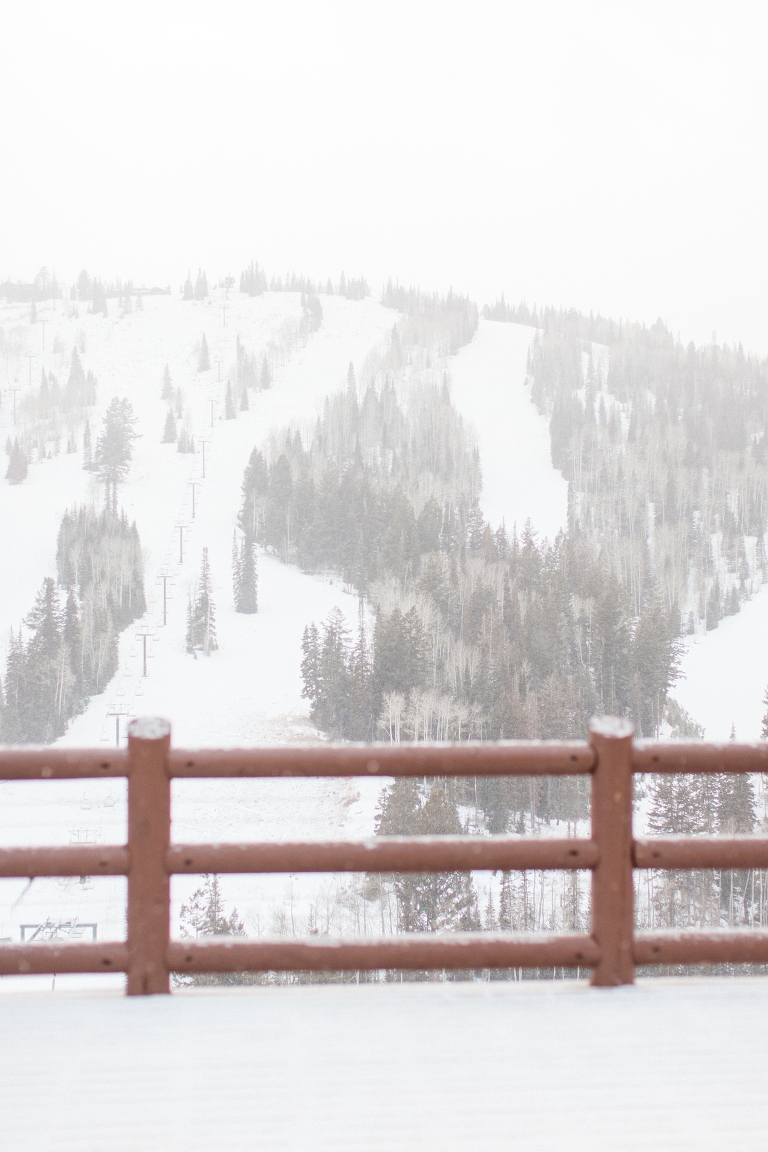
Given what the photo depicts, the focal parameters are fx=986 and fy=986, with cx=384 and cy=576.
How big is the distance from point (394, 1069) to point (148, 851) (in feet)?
3.71

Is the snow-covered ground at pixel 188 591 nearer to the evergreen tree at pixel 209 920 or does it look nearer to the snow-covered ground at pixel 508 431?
the evergreen tree at pixel 209 920

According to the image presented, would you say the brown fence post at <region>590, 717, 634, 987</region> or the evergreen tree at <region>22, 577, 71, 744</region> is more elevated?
the brown fence post at <region>590, 717, 634, 987</region>

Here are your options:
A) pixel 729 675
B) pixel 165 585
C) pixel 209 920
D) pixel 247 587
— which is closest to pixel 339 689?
pixel 247 587

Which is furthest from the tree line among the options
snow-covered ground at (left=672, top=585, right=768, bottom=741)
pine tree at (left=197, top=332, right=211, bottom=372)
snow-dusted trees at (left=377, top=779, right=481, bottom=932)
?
pine tree at (left=197, top=332, right=211, bottom=372)

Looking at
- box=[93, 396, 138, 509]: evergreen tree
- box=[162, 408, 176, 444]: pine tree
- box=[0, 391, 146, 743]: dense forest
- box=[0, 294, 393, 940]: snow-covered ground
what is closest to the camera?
box=[0, 294, 393, 940]: snow-covered ground

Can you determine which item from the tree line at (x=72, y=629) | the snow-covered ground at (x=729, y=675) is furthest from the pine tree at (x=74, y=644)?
the snow-covered ground at (x=729, y=675)

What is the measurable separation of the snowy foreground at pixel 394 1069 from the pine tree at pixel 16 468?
11901cm

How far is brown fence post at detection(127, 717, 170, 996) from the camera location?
354cm

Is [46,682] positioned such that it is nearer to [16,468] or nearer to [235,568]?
[235,568]

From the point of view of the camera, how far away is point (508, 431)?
126375mm

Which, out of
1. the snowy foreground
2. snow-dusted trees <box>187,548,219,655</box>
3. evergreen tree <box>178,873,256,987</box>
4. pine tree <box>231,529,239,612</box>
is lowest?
evergreen tree <box>178,873,256,987</box>

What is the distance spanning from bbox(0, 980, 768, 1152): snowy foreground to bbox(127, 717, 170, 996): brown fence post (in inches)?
8.8

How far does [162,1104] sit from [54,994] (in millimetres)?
972

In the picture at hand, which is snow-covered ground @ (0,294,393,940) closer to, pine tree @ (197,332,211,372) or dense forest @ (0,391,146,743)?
pine tree @ (197,332,211,372)
